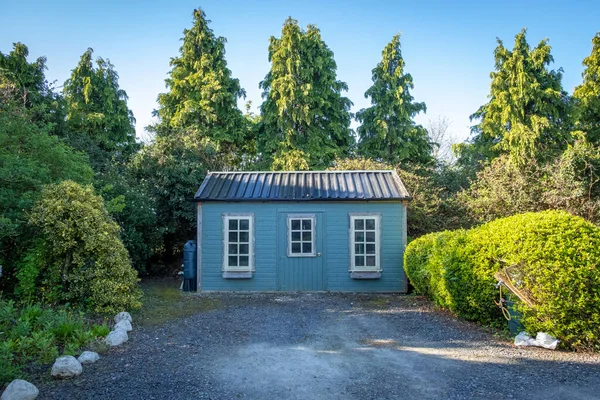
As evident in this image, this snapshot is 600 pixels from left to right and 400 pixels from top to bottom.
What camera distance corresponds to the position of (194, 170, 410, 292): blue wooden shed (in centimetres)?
905

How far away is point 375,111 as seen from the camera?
57.4 ft

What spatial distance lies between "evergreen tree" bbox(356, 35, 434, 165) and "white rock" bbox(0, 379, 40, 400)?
15084 millimetres

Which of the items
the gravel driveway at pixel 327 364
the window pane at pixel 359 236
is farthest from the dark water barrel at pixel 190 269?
the window pane at pixel 359 236

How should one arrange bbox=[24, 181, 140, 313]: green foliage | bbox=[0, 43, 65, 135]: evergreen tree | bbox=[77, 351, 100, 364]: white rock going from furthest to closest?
bbox=[0, 43, 65, 135]: evergreen tree, bbox=[24, 181, 140, 313]: green foliage, bbox=[77, 351, 100, 364]: white rock

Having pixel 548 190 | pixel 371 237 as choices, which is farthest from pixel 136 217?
pixel 548 190

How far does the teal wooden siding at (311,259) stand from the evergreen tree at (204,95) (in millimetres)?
8620

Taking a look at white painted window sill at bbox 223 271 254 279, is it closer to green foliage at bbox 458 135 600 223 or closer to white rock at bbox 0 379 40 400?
white rock at bbox 0 379 40 400

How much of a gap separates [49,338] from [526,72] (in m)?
15.9

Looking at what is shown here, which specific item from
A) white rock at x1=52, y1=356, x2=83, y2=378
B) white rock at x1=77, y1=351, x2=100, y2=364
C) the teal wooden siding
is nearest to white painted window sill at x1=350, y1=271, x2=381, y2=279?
the teal wooden siding

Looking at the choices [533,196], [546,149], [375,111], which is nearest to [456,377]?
[533,196]

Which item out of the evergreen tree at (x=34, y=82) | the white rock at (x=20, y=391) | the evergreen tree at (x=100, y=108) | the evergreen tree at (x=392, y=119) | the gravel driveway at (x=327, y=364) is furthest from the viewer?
the evergreen tree at (x=100, y=108)

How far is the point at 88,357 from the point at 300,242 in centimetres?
564

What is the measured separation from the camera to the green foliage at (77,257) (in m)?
6.20

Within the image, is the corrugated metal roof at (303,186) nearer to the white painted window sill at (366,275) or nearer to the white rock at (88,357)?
the white painted window sill at (366,275)
